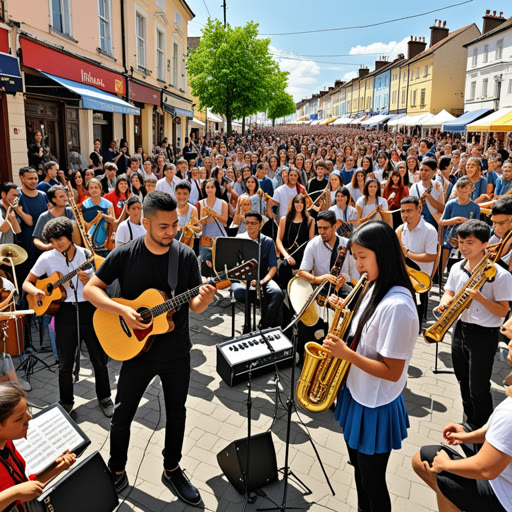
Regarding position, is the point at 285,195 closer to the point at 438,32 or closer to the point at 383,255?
the point at 383,255

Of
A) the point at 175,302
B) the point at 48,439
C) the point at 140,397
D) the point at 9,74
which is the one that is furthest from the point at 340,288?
the point at 9,74

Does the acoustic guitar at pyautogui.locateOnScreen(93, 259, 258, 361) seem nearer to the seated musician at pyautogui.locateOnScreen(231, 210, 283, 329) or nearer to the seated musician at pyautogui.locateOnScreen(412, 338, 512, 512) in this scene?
the seated musician at pyautogui.locateOnScreen(412, 338, 512, 512)

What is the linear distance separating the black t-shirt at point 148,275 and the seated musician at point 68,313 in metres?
1.12

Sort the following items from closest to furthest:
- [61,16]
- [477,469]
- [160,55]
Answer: [477,469] → [61,16] → [160,55]

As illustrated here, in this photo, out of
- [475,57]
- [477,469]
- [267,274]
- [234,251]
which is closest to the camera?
[477,469]

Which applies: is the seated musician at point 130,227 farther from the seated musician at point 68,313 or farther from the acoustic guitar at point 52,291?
the acoustic guitar at point 52,291

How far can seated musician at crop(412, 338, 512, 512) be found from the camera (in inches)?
79.8

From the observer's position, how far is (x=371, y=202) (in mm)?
7316

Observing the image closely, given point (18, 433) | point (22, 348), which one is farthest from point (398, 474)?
point (22, 348)

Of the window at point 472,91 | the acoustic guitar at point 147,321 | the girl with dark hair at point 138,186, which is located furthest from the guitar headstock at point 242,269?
the window at point 472,91

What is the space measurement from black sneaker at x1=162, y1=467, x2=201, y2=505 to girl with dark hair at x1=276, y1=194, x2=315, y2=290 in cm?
334

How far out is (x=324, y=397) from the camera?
275 centimetres

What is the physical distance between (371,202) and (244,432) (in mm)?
4607

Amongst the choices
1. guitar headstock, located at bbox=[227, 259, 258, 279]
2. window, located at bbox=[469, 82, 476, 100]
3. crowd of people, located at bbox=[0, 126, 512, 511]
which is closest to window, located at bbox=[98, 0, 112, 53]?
crowd of people, located at bbox=[0, 126, 512, 511]
